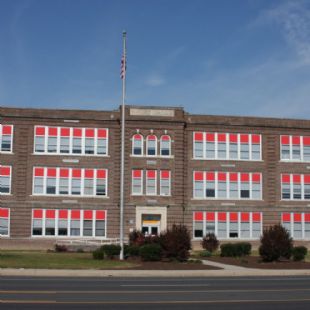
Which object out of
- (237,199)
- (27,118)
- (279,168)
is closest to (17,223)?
(27,118)

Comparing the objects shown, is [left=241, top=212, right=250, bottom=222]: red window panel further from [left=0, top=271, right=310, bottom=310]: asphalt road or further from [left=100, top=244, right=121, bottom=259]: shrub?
[left=0, top=271, right=310, bottom=310]: asphalt road

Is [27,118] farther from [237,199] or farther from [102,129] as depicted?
→ [237,199]

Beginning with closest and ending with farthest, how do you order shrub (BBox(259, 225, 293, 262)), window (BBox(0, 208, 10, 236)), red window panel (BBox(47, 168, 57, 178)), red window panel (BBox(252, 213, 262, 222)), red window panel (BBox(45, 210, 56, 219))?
shrub (BBox(259, 225, 293, 262))
window (BBox(0, 208, 10, 236))
red window panel (BBox(45, 210, 56, 219))
red window panel (BBox(47, 168, 57, 178))
red window panel (BBox(252, 213, 262, 222))

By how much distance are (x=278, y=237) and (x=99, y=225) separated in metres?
20.6

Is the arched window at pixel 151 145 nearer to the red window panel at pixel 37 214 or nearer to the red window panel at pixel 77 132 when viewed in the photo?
the red window panel at pixel 77 132

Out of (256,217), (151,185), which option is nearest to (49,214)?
(151,185)

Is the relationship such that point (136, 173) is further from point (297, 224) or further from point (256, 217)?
point (297, 224)

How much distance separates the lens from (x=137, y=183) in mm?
50656

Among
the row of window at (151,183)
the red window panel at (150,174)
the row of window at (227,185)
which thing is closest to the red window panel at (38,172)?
the row of window at (151,183)

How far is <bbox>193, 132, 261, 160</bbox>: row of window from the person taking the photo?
2068 inches

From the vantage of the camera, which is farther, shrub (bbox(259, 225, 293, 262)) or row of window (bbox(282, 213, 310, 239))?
row of window (bbox(282, 213, 310, 239))

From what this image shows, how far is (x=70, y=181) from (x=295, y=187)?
832 inches

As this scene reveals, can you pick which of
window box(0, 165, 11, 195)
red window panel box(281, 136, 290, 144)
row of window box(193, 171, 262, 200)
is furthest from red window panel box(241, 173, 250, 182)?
window box(0, 165, 11, 195)

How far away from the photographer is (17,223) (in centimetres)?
4909
